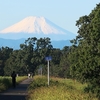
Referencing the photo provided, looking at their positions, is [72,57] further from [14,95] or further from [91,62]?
[14,95]

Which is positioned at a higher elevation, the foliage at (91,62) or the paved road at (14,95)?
the foliage at (91,62)

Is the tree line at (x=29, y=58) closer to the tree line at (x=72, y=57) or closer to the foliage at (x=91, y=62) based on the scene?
the tree line at (x=72, y=57)

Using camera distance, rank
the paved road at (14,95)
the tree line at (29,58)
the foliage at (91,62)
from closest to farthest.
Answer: the paved road at (14,95), the foliage at (91,62), the tree line at (29,58)

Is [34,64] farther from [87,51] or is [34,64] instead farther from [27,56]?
[87,51]

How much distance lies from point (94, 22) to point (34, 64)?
10217 centimetres

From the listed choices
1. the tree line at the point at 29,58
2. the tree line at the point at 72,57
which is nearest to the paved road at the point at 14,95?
the tree line at the point at 72,57

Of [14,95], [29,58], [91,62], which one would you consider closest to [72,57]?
[91,62]

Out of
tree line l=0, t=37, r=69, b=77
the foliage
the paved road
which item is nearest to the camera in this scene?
the paved road

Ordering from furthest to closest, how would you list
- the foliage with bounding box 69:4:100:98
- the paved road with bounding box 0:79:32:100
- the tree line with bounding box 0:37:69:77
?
the tree line with bounding box 0:37:69:77 → the foliage with bounding box 69:4:100:98 → the paved road with bounding box 0:79:32:100

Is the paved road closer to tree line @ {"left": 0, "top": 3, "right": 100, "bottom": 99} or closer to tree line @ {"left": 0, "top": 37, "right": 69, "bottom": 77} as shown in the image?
tree line @ {"left": 0, "top": 3, "right": 100, "bottom": 99}

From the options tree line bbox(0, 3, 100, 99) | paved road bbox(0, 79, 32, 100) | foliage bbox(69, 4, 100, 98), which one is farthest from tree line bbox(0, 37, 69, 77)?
paved road bbox(0, 79, 32, 100)

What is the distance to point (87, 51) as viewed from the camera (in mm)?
39406

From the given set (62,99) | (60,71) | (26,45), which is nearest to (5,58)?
(26,45)

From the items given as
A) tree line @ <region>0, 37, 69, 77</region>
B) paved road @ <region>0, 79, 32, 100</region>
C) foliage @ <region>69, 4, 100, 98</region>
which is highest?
tree line @ <region>0, 37, 69, 77</region>
